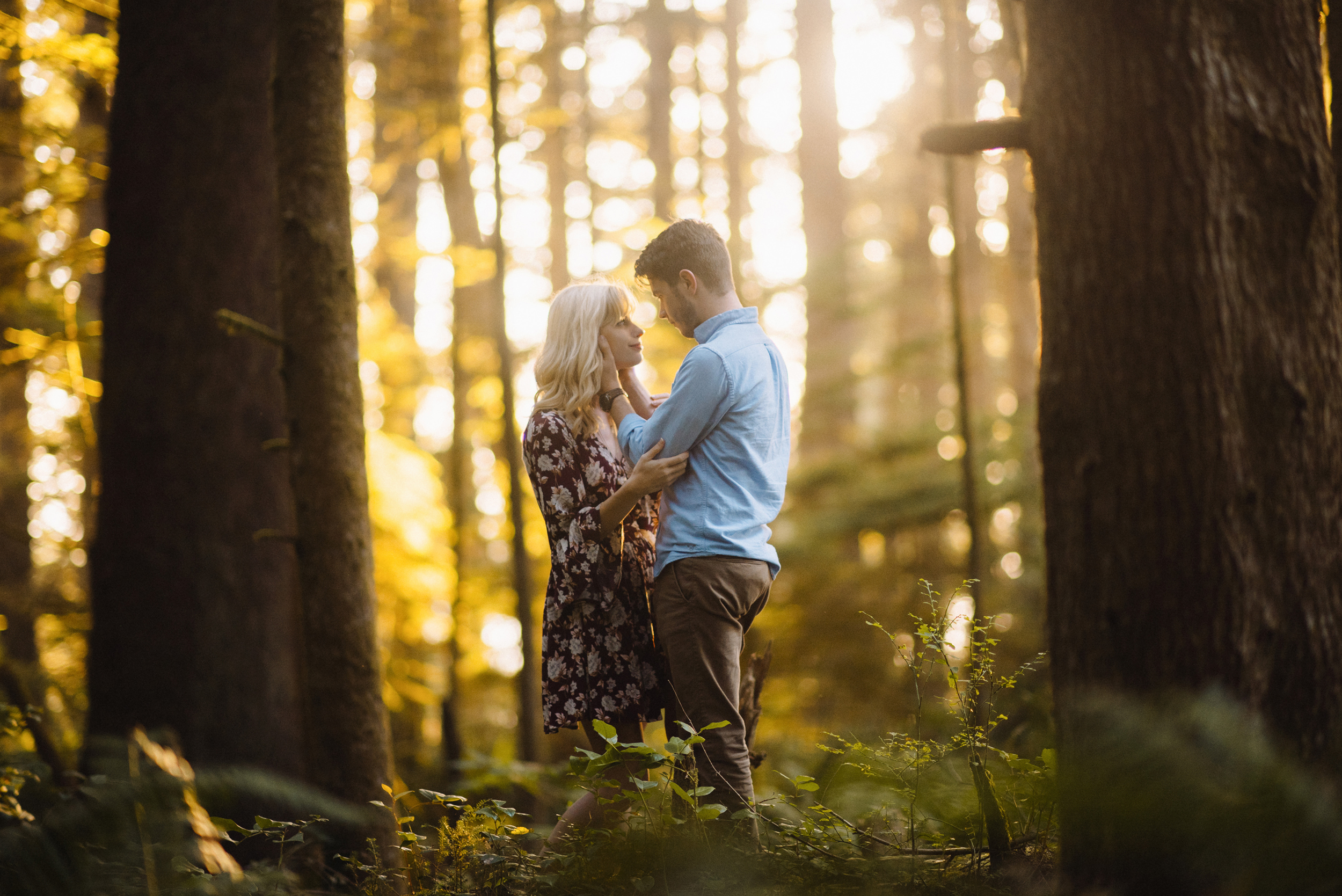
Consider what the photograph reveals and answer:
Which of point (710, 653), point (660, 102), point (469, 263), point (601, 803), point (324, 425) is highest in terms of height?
point (660, 102)

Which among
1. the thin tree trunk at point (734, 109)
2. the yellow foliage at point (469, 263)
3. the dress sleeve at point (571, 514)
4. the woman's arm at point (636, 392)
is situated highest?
→ the thin tree trunk at point (734, 109)

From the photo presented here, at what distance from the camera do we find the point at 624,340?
3598 mm

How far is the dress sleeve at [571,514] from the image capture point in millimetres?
3447

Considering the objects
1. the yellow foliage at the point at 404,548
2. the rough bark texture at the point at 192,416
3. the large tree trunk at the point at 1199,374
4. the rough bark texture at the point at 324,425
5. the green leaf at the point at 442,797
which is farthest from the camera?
the yellow foliage at the point at 404,548

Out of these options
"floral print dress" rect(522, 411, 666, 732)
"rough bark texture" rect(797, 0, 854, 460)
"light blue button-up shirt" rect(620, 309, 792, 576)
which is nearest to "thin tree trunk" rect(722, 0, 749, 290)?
"rough bark texture" rect(797, 0, 854, 460)

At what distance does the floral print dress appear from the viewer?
3434mm

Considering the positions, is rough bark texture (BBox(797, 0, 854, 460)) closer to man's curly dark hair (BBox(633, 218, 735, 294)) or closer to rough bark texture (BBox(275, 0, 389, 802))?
rough bark texture (BBox(275, 0, 389, 802))

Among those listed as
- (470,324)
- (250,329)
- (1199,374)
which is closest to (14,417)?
(470,324)

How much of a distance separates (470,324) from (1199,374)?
11.9m

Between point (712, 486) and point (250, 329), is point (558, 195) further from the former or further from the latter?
point (712, 486)

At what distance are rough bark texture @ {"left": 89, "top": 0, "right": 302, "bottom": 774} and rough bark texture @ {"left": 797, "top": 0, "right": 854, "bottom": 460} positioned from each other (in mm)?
9428

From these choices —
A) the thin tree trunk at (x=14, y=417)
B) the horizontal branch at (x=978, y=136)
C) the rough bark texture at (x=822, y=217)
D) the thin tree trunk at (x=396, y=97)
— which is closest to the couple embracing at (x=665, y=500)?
the horizontal branch at (x=978, y=136)

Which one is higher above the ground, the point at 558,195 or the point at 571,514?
the point at 558,195

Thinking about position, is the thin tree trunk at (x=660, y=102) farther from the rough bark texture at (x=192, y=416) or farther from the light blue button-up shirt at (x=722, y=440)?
the light blue button-up shirt at (x=722, y=440)
